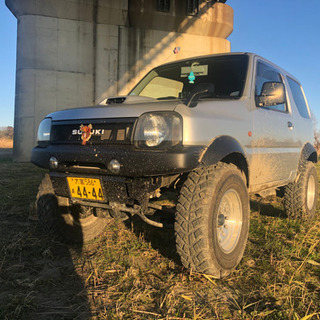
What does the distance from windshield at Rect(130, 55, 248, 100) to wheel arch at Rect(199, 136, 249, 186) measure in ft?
2.01

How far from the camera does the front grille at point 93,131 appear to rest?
200 centimetres

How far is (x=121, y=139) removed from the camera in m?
2.00

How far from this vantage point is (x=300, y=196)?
377cm

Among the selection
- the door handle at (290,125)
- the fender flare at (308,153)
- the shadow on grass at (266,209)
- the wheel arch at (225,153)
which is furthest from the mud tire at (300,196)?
the wheel arch at (225,153)

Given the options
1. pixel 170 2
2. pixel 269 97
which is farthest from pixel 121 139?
pixel 170 2

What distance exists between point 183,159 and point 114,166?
490 mm

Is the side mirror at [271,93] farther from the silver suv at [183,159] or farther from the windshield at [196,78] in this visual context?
the windshield at [196,78]

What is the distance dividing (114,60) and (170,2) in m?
3.33

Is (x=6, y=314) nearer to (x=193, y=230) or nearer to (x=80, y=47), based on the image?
(x=193, y=230)

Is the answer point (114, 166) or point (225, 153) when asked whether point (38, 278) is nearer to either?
point (114, 166)

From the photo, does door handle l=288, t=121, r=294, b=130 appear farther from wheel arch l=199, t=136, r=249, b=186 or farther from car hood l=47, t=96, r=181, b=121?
car hood l=47, t=96, r=181, b=121

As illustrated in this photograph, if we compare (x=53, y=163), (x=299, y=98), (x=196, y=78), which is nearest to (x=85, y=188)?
(x=53, y=163)

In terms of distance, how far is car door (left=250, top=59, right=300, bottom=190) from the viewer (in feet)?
9.21

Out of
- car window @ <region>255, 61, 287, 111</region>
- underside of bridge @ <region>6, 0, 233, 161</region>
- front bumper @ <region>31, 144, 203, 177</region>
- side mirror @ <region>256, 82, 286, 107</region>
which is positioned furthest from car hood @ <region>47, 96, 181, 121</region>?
underside of bridge @ <region>6, 0, 233, 161</region>
